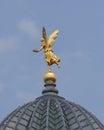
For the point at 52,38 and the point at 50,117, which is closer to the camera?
the point at 50,117

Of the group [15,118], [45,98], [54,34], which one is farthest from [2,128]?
[54,34]

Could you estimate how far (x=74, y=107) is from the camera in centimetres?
7144

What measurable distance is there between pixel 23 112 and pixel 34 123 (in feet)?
5.88

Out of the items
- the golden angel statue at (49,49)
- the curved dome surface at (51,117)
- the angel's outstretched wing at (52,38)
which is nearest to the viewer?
the curved dome surface at (51,117)

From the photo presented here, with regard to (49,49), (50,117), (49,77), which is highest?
(49,49)

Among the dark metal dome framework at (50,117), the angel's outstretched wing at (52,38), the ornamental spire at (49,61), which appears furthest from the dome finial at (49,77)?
the angel's outstretched wing at (52,38)

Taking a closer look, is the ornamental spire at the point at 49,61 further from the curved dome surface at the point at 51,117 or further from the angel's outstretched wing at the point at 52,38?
the curved dome surface at the point at 51,117

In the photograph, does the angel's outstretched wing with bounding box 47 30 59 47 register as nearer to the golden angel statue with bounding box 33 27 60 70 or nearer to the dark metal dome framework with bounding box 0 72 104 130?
the golden angel statue with bounding box 33 27 60 70

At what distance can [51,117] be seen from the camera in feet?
227

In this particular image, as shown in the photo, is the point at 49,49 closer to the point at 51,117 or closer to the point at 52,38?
the point at 52,38

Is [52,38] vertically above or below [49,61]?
above

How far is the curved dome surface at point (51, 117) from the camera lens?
68000 mm

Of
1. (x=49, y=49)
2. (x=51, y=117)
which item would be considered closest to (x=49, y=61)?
(x=49, y=49)

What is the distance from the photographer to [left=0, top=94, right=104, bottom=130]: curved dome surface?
68.0 m
